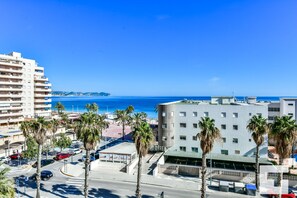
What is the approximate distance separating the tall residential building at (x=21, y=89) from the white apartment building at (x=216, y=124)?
68.1 metres

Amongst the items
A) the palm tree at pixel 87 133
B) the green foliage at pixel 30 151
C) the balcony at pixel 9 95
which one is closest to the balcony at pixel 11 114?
the balcony at pixel 9 95

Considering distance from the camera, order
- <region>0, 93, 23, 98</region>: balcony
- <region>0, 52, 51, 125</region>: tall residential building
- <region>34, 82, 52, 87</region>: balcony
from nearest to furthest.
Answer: <region>0, 93, 23, 98</region>: balcony
<region>0, 52, 51, 125</region>: tall residential building
<region>34, 82, 52, 87</region>: balcony

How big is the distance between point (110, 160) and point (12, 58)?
71.0 metres

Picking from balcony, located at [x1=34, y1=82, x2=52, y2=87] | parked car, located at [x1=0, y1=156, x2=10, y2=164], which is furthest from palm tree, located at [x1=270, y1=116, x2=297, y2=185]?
balcony, located at [x1=34, y1=82, x2=52, y2=87]

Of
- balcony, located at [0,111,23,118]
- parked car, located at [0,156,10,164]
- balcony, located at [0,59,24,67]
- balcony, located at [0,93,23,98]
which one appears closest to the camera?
parked car, located at [0,156,10,164]

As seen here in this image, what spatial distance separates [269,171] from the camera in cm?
4347

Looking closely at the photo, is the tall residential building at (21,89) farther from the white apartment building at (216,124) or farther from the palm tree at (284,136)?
the palm tree at (284,136)

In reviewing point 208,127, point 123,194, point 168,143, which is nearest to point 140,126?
point 208,127

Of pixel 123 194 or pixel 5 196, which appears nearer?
pixel 5 196

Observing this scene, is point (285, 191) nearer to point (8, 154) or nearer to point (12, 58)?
point (8, 154)

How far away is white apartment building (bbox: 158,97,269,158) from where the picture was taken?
52875 millimetres

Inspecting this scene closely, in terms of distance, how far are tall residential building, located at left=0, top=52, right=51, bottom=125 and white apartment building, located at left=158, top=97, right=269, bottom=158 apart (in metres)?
68.1

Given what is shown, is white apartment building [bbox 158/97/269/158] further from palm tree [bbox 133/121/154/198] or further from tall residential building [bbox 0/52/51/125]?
tall residential building [bbox 0/52/51/125]

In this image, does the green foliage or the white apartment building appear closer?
the green foliage
